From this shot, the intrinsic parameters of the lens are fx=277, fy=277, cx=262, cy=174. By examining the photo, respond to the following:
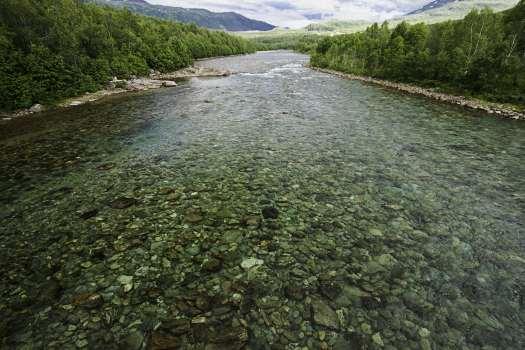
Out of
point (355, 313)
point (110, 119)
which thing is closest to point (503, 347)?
point (355, 313)

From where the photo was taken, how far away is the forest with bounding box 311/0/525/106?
3625 cm

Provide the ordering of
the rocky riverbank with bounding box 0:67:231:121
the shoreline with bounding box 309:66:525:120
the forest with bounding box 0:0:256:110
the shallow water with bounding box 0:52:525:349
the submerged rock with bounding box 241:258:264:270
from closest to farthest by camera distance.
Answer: the shallow water with bounding box 0:52:525:349
the submerged rock with bounding box 241:258:264:270
the rocky riverbank with bounding box 0:67:231:121
the forest with bounding box 0:0:256:110
the shoreline with bounding box 309:66:525:120

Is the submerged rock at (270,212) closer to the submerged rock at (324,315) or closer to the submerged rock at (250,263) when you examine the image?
the submerged rock at (250,263)

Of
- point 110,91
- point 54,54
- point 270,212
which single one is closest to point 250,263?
point 270,212

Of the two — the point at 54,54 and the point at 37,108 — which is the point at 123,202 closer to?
the point at 37,108

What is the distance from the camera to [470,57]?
41469mm

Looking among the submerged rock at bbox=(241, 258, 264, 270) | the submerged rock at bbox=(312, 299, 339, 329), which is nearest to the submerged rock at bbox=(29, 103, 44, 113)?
the submerged rock at bbox=(241, 258, 264, 270)

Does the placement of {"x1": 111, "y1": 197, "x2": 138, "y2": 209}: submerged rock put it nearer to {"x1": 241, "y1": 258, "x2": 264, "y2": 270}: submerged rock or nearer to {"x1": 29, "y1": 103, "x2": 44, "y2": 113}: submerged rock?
{"x1": 241, "y1": 258, "x2": 264, "y2": 270}: submerged rock

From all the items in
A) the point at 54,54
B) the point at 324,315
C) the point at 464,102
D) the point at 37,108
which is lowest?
the point at 324,315

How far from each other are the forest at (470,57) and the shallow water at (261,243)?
2335 cm

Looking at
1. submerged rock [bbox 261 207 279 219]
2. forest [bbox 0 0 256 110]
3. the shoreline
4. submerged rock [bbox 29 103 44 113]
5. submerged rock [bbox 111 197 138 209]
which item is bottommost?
submerged rock [bbox 111 197 138 209]

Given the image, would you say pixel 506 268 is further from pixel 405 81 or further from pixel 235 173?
pixel 405 81

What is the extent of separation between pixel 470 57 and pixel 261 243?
49019mm

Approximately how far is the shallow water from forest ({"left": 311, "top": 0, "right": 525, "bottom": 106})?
76.6ft
